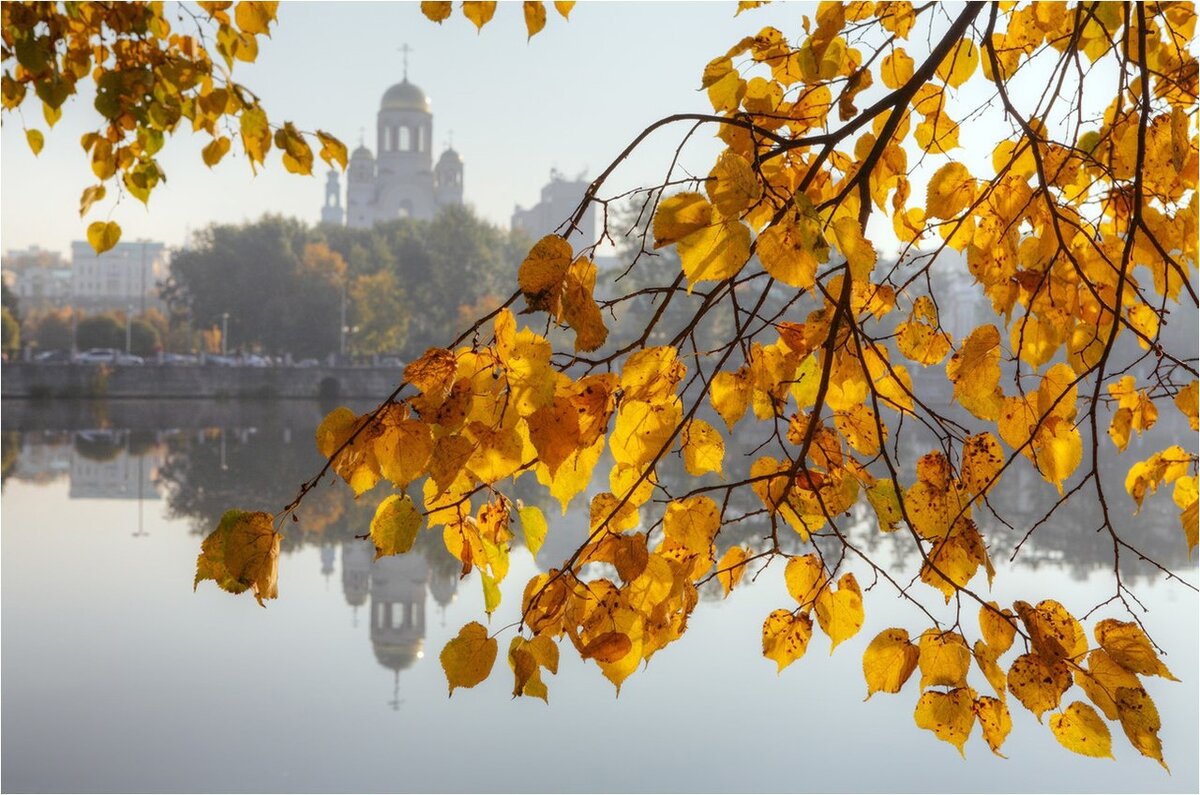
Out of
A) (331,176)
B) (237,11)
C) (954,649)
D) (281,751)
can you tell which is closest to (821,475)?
(954,649)

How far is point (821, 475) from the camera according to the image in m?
1.06

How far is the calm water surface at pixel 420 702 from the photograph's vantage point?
13.3 feet

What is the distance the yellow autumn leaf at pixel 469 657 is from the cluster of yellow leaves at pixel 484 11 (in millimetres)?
922

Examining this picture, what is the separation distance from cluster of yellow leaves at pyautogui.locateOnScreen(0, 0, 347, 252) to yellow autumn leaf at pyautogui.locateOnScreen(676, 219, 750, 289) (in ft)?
5.47

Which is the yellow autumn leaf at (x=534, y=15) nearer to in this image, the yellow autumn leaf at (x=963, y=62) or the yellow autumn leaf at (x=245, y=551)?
the yellow autumn leaf at (x=963, y=62)

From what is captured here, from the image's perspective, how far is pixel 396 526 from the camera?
0.91 metres

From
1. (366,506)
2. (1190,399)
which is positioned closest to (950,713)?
(1190,399)

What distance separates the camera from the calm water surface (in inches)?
159

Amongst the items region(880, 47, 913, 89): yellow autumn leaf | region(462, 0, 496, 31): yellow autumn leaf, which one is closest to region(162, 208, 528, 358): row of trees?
region(462, 0, 496, 31): yellow autumn leaf

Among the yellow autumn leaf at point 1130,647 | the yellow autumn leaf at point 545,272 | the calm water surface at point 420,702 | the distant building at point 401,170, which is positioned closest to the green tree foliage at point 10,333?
the calm water surface at point 420,702

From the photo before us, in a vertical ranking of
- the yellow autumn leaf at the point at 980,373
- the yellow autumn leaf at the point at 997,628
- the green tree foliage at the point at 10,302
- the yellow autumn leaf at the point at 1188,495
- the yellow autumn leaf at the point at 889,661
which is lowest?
the yellow autumn leaf at the point at 889,661

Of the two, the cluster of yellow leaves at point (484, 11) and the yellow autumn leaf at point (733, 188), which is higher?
the cluster of yellow leaves at point (484, 11)

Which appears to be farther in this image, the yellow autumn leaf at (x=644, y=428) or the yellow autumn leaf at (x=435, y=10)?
the yellow autumn leaf at (x=435, y=10)

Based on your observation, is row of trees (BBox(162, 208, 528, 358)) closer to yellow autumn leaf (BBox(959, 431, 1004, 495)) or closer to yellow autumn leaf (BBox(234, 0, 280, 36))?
yellow autumn leaf (BBox(234, 0, 280, 36))
